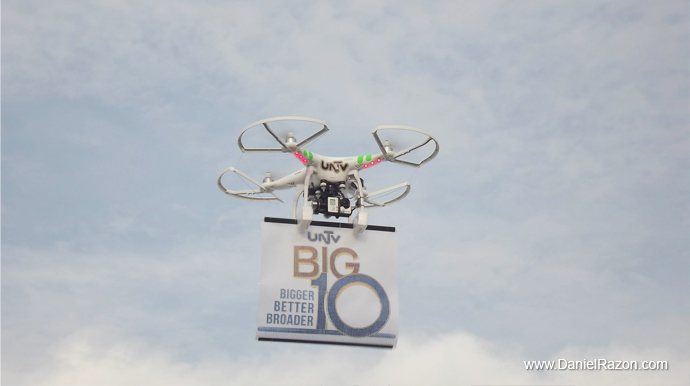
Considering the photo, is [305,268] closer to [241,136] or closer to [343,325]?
[343,325]

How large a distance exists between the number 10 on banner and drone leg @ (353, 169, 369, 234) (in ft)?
3.86

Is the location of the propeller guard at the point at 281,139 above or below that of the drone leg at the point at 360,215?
above

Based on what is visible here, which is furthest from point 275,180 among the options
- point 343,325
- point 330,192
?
point 343,325

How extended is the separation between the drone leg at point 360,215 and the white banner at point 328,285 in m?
0.45

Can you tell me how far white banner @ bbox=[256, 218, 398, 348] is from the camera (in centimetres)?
6212

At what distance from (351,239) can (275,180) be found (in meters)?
5.19

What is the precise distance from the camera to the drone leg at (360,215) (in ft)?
210

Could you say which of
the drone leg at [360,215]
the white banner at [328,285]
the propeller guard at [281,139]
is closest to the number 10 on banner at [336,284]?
the white banner at [328,285]

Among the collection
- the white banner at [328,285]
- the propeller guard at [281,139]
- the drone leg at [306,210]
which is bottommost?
the white banner at [328,285]

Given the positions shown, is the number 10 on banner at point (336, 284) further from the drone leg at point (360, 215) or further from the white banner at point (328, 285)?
the drone leg at point (360, 215)

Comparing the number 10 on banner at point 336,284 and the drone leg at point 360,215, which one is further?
the drone leg at point 360,215

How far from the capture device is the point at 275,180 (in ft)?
217

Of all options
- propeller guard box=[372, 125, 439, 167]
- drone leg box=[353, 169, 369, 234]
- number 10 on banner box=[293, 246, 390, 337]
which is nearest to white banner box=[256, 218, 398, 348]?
number 10 on banner box=[293, 246, 390, 337]

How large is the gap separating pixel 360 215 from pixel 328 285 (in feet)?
12.6
